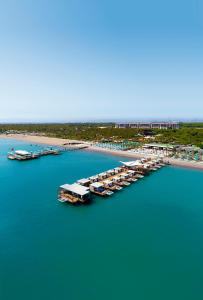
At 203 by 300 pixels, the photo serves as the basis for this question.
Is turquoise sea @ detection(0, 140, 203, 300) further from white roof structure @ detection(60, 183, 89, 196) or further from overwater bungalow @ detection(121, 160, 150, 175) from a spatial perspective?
overwater bungalow @ detection(121, 160, 150, 175)

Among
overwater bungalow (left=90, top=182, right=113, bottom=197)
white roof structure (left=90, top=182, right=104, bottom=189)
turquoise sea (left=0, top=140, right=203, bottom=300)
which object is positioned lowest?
turquoise sea (left=0, top=140, right=203, bottom=300)

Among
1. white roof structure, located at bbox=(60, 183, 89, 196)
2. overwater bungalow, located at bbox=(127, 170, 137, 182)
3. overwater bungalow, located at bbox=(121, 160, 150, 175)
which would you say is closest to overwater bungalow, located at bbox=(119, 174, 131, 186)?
overwater bungalow, located at bbox=(127, 170, 137, 182)

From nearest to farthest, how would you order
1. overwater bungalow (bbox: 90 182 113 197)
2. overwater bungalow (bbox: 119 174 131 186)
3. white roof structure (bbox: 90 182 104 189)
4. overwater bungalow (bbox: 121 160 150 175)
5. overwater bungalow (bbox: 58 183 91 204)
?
overwater bungalow (bbox: 58 183 91 204) < overwater bungalow (bbox: 90 182 113 197) < white roof structure (bbox: 90 182 104 189) < overwater bungalow (bbox: 119 174 131 186) < overwater bungalow (bbox: 121 160 150 175)

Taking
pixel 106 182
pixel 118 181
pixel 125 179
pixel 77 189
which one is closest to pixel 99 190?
pixel 106 182

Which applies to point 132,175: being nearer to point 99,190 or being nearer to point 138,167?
point 138,167

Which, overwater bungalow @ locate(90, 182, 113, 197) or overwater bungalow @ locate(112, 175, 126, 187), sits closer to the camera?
overwater bungalow @ locate(90, 182, 113, 197)

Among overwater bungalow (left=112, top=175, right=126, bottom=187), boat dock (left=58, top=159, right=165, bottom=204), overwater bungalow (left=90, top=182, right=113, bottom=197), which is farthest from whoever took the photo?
overwater bungalow (left=112, top=175, right=126, bottom=187)

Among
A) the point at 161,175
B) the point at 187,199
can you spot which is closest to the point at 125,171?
the point at 161,175
